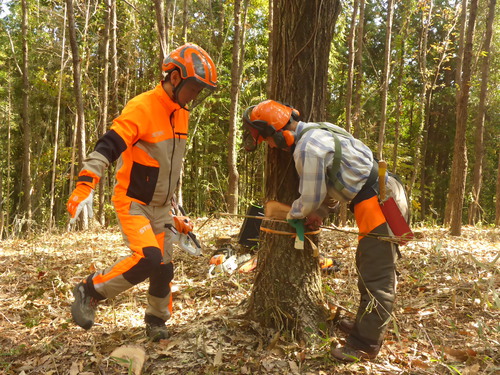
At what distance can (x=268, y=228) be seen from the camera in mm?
3225

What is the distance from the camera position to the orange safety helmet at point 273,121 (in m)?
2.82

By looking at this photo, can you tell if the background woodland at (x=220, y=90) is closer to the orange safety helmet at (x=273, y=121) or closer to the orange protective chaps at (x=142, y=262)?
the orange safety helmet at (x=273, y=121)

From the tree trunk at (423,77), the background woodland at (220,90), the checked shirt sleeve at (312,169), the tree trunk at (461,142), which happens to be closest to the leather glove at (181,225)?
the checked shirt sleeve at (312,169)

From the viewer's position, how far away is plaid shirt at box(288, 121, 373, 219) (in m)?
2.66

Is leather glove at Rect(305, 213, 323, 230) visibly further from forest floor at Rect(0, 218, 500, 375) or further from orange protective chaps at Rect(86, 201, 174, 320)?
orange protective chaps at Rect(86, 201, 174, 320)

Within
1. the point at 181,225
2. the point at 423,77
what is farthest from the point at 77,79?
the point at 423,77

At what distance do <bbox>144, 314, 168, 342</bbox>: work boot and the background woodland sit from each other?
22.1ft

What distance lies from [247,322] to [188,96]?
1.93 meters

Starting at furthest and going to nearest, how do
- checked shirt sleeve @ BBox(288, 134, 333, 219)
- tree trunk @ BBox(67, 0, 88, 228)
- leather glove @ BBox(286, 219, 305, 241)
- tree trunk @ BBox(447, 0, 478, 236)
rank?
tree trunk @ BBox(67, 0, 88, 228) < tree trunk @ BBox(447, 0, 478, 236) < leather glove @ BBox(286, 219, 305, 241) < checked shirt sleeve @ BBox(288, 134, 333, 219)

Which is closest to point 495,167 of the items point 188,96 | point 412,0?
point 412,0

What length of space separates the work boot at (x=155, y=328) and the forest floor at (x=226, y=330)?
0.07m

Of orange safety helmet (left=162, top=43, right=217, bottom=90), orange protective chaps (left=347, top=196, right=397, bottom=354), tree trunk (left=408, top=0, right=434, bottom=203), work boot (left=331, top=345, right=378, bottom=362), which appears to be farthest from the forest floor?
tree trunk (left=408, top=0, right=434, bottom=203)

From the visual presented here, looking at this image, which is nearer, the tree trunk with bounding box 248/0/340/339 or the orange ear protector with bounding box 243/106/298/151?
the orange ear protector with bounding box 243/106/298/151

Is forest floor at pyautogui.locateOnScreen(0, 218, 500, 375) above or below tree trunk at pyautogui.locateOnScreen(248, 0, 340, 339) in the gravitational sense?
below
